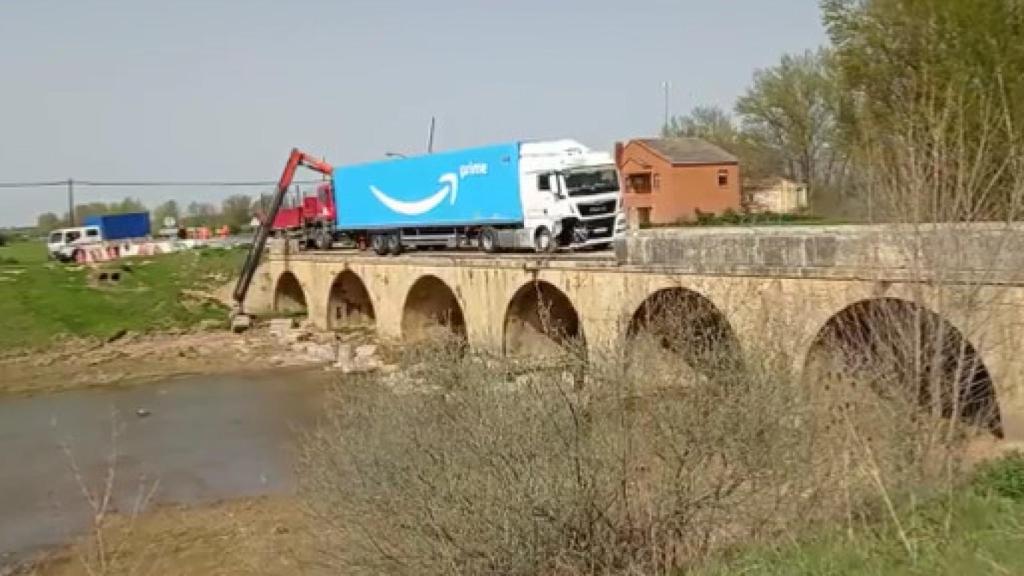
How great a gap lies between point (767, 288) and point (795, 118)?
4119 cm

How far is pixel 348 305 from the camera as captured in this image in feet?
127

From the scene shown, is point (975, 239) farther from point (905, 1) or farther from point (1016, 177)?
point (905, 1)

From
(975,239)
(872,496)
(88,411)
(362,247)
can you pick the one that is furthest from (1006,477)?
(362,247)

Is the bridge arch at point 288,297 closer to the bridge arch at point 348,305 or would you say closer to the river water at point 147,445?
the bridge arch at point 348,305

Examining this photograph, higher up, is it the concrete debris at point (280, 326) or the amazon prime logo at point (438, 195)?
the amazon prime logo at point (438, 195)

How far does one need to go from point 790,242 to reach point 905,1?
12060 mm

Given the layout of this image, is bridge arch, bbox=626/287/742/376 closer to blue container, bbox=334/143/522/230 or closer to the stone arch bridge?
the stone arch bridge

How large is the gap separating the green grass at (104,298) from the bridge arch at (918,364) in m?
31.2

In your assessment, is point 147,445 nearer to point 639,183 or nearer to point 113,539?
point 113,539

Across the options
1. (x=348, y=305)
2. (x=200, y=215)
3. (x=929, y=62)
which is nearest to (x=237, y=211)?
(x=200, y=215)

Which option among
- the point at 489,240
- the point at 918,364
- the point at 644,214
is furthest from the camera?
the point at 644,214

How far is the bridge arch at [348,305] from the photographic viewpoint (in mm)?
37750

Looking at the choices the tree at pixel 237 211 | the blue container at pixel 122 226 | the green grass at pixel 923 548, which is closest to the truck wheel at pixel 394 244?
the green grass at pixel 923 548

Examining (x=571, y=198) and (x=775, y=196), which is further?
(x=775, y=196)
